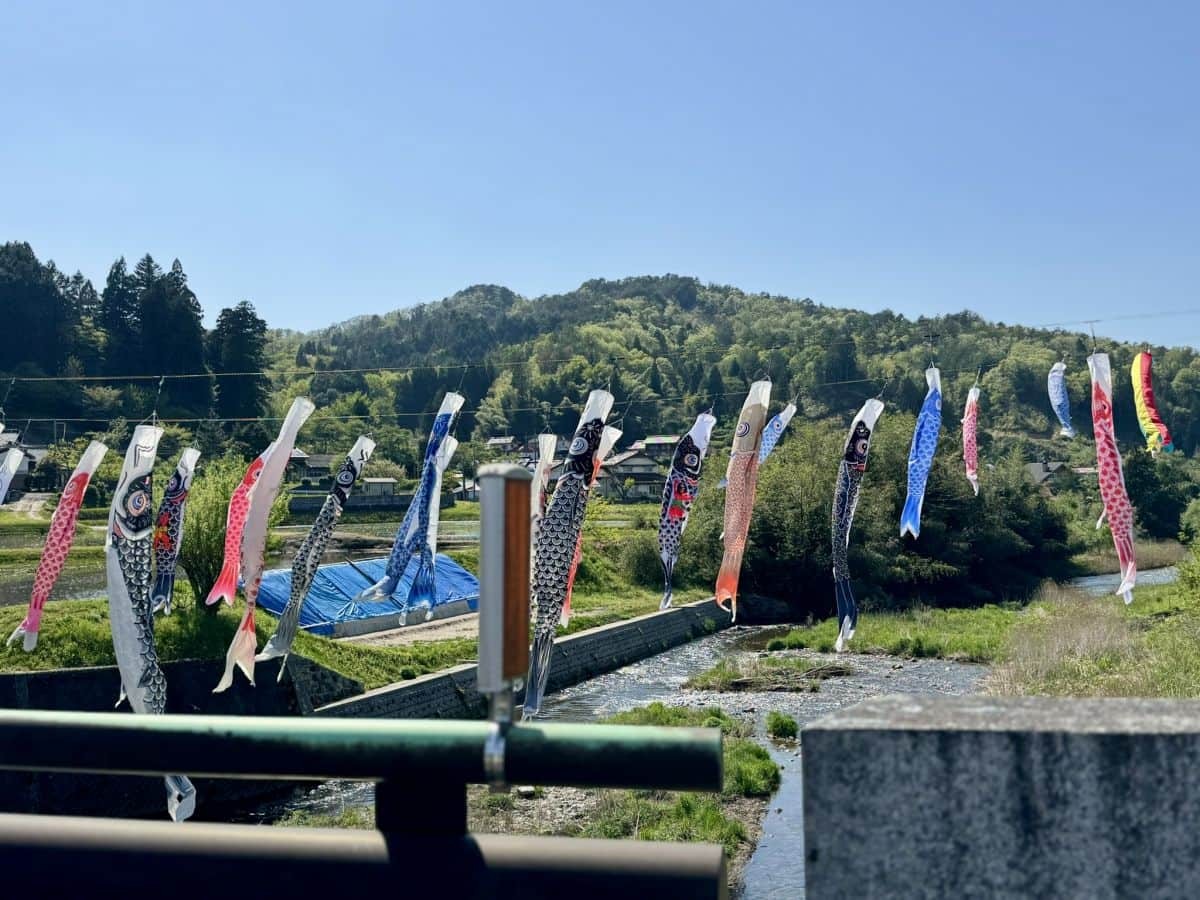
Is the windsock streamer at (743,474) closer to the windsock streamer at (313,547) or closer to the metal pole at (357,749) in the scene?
the windsock streamer at (313,547)

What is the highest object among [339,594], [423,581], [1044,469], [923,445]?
[923,445]

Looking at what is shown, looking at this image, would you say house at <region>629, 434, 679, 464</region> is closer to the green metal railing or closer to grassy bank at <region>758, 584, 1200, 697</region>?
grassy bank at <region>758, 584, 1200, 697</region>

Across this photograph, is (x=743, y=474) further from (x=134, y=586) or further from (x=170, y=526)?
(x=170, y=526)

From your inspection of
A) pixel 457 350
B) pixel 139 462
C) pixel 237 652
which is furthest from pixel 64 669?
pixel 457 350

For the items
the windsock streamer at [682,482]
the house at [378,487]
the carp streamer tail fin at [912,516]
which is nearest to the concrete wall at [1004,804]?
the windsock streamer at [682,482]

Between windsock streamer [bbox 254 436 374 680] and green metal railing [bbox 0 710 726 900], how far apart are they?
469 inches

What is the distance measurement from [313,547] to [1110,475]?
32.2 feet

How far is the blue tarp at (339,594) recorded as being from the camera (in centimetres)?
2506

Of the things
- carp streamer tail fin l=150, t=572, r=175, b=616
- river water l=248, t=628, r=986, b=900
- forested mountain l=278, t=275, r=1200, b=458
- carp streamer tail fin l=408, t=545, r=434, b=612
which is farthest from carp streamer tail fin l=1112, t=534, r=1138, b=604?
forested mountain l=278, t=275, r=1200, b=458

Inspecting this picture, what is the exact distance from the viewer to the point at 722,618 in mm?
36938

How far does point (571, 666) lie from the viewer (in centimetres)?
2681

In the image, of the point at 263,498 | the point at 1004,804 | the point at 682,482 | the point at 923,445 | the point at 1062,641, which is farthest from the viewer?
the point at 1062,641

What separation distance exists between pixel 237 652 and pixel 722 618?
79.5ft

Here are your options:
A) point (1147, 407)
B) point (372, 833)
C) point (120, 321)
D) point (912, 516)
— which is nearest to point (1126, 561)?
point (912, 516)
